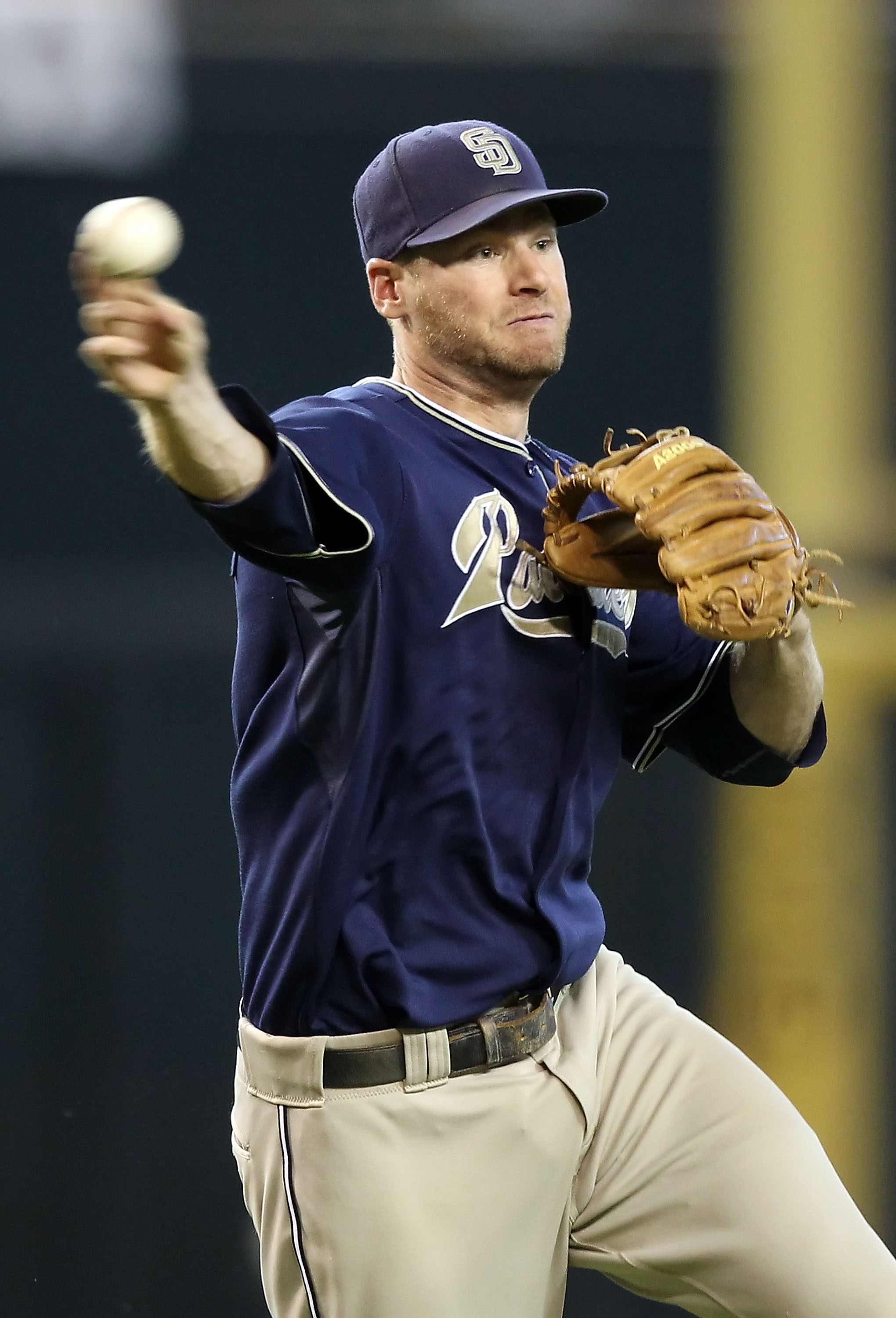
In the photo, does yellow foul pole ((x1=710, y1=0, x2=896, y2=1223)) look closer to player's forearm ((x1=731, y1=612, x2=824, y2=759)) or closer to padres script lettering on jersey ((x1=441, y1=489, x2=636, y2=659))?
player's forearm ((x1=731, y1=612, x2=824, y2=759))

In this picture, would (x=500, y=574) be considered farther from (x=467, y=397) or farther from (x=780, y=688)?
(x=780, y=688)

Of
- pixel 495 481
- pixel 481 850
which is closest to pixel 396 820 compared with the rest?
pixel 481 850

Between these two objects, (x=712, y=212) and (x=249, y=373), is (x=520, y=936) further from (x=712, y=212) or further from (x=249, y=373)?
(x=712, y=212)

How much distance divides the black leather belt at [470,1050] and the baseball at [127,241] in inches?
31.3

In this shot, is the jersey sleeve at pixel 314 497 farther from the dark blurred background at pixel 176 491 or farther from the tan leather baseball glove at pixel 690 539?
the dark blurred background at pixel 176 491

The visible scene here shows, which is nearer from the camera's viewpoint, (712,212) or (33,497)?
(33,497)

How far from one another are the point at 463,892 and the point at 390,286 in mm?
648

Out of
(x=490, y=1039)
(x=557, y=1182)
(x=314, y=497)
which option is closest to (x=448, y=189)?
(x=314, y=497)

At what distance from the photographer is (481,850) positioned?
5.62 feet

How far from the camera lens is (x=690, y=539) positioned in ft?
5.48

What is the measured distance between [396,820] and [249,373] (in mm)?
2105

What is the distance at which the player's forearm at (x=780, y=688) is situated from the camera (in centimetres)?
187

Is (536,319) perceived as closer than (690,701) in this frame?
Yes

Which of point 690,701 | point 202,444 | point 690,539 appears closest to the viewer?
point 202,444
